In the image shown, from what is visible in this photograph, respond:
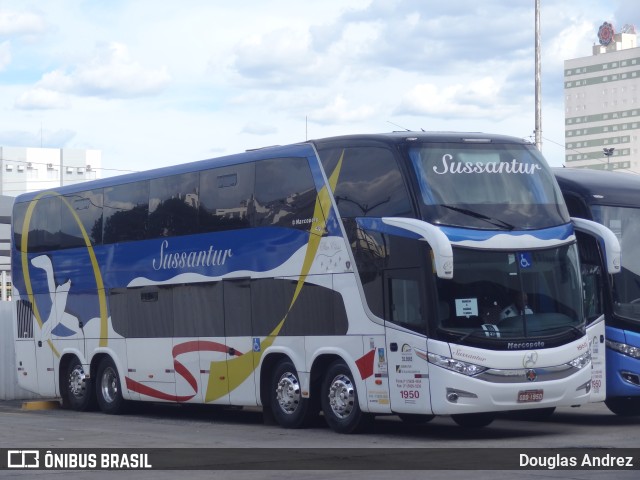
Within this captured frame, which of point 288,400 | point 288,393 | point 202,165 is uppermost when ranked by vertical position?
point 202,165

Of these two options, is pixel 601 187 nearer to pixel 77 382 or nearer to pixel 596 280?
pixel 596 280

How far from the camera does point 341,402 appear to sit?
16.9 metres

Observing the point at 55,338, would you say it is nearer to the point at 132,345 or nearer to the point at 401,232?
the point at 132,345

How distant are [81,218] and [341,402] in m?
8.34

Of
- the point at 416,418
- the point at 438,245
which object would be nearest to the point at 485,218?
the point at 438,245

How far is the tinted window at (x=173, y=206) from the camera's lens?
65.8ft

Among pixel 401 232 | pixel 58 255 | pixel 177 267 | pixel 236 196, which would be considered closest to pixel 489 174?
pixel 401 232

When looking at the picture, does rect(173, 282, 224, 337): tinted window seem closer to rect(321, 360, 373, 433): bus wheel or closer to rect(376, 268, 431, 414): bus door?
rect(321, 360, 373, 433): bus wheel

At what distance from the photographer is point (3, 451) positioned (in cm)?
1447

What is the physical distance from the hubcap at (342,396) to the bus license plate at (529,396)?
2408mm

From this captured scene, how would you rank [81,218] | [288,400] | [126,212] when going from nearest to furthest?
[288,400] → [126,212] → [81,218]

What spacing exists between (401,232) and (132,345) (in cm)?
774

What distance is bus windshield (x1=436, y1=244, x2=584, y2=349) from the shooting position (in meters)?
15.4

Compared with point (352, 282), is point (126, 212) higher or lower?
higher
